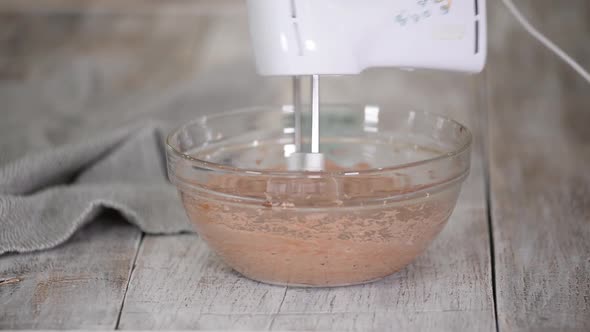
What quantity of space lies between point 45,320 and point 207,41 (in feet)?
3.95

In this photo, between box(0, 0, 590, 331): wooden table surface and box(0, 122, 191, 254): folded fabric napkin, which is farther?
box(0, 122, 191, 254): folded fabric napkin

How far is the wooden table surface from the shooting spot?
85 centimetres

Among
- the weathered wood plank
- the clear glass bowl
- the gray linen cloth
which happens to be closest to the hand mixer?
the clear glass bowl

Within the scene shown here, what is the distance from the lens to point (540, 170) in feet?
4.36

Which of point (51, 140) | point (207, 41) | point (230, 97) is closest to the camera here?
point (51, 140)

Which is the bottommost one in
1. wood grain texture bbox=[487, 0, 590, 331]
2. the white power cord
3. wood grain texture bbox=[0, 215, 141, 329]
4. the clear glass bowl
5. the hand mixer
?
wood grain texture bbox=[487, 0, 590, 331]

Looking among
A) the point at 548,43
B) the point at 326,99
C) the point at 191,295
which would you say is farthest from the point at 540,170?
the point at 191,295

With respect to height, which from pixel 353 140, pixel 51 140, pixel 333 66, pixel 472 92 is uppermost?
pixel 333 66

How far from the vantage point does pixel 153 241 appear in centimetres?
108

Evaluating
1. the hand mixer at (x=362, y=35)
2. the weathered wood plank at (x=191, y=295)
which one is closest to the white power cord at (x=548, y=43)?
the hand mixer at (x=362, y=35)

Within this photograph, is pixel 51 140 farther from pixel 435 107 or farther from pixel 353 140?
→ pixel 435 107

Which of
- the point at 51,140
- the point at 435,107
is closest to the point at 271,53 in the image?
the point at 51,140

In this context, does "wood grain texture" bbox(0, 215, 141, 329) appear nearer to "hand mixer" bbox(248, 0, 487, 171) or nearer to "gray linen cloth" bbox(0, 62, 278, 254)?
"gray linen cloth" bbox(0, 62, 278, 254)

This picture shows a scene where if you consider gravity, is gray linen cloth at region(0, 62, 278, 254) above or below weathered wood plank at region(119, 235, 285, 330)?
below
